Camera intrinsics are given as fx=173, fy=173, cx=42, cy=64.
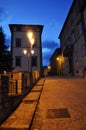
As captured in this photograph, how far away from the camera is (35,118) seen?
564 centimetres

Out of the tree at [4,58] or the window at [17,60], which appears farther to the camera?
the window at [17,60]

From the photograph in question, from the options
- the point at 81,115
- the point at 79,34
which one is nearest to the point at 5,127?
the point at 81,115

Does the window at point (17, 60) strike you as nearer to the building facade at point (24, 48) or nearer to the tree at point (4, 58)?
the building facade at point (24, 48)

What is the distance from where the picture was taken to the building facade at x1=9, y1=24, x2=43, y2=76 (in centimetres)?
3578

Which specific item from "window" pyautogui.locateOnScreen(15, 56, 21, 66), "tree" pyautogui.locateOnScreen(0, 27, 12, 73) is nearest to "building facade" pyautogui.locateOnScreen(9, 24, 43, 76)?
"window" pyautogui.locateOnScreen(15, 56, 21, 66)

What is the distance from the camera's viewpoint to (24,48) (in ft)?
119

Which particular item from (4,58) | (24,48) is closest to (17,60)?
(24,48)

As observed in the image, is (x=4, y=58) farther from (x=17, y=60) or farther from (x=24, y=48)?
(x=24, y=48)

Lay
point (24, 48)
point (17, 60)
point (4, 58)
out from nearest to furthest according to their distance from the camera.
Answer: point (4, 58), point (17, 60), point (24, 48)

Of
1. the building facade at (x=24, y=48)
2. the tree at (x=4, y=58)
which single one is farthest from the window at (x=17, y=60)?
the tree at (x=4, y=58)

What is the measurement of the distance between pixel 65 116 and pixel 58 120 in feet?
1.53

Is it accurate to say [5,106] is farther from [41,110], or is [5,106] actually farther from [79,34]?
[79,34]

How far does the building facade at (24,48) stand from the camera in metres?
35.8

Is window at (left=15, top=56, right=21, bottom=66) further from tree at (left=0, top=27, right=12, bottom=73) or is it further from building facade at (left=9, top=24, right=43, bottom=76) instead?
tree at (left=0, top=27, right=12, bottom=73)
